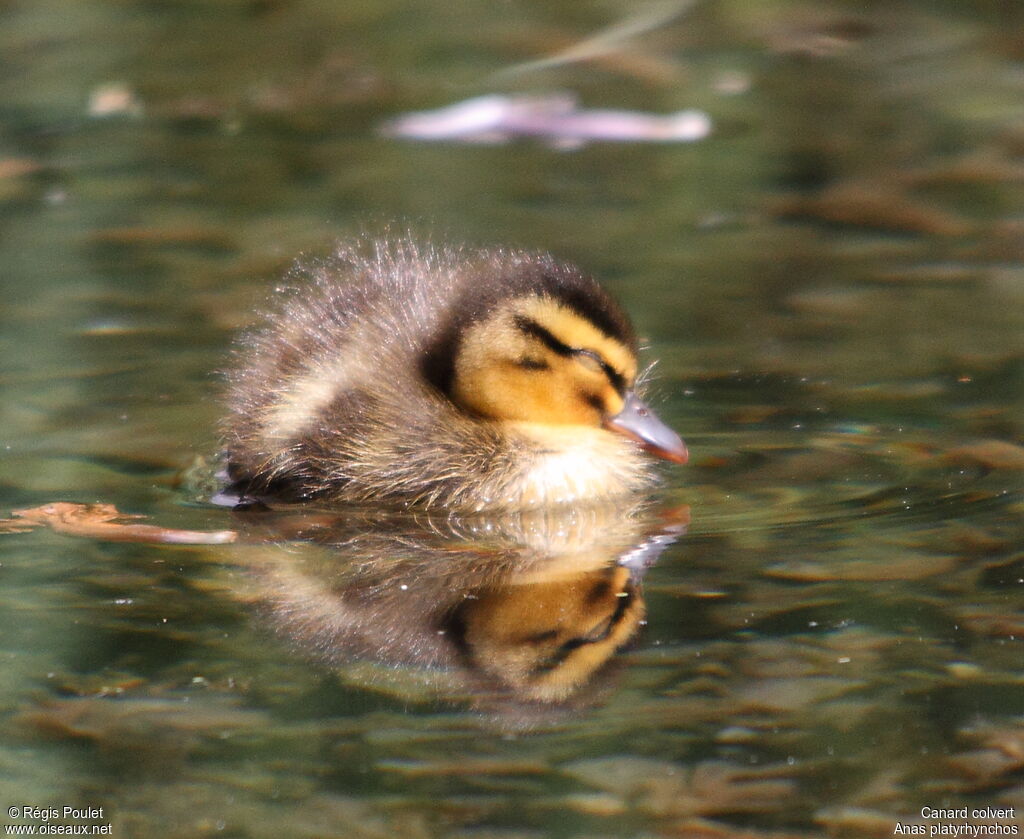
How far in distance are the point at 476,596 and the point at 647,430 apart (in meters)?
0.88

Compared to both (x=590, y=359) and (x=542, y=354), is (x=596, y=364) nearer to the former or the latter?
(x=590, y=359)

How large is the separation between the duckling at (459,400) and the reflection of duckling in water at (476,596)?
12 centimetres

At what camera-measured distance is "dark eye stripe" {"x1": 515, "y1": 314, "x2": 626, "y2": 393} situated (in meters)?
3.86

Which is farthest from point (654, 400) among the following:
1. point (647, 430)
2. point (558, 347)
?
point (558, 347)

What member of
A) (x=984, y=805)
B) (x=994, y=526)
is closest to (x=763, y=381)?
(x=994, y=526)

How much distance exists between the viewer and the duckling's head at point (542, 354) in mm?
3850

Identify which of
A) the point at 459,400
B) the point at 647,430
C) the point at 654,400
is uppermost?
the point at 459,400

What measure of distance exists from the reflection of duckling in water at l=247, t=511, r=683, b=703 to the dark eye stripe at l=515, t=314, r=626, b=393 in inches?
12.8

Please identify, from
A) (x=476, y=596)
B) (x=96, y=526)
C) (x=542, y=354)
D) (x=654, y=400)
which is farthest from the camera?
(x=654, y=400)

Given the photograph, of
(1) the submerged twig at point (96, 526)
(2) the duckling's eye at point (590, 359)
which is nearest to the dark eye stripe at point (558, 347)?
(2) the duckling's eye at point (590, 359)

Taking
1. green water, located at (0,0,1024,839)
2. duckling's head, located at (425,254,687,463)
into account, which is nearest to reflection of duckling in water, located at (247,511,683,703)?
green water, located at (0,0,1024,839)

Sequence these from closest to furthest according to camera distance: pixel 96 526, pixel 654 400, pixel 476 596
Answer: pixel 476 596 < pixel 96 526 < pixel 654 400

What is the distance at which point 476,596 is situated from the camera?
321cm

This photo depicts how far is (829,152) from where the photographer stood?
7242 mm
